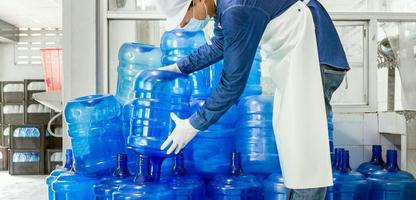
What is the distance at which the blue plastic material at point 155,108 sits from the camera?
164 centimetres

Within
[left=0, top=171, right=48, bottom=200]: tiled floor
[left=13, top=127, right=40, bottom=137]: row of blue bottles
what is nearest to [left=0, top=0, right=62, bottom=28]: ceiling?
[left=13, top=127, right=40, bottom=137]: row of blue bottles

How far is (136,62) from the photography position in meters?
2.25

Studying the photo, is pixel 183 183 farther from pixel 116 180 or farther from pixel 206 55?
pixel 206 55

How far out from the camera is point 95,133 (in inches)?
73.9

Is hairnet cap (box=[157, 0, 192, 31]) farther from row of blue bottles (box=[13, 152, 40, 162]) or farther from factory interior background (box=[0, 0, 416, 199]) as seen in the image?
row of blue bottles (box=[13, 152, 40, 162])

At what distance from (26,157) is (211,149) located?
6212 mm

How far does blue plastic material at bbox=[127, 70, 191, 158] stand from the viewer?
164cm

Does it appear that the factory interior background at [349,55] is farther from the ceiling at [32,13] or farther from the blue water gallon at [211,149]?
the ceiling at [32,13]

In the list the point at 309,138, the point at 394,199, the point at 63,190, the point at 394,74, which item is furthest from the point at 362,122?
the point at 63,190

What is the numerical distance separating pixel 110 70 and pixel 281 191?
142cm

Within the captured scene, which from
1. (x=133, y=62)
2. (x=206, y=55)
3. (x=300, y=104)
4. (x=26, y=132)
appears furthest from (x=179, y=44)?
(x=26, y=132)

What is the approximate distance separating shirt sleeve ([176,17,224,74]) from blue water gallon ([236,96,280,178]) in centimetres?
34

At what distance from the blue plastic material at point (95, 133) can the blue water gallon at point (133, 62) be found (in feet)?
0.92

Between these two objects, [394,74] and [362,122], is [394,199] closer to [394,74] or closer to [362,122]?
[362,122]
